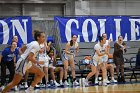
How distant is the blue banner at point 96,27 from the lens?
1769 centimetres

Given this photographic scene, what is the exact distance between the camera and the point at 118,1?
21.5m

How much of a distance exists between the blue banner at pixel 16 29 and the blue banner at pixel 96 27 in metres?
1.40

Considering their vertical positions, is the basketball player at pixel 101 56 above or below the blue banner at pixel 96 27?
below

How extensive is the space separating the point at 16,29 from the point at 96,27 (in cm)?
379

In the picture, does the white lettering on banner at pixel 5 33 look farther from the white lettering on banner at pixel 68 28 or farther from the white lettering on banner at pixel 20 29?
the white lettering on banner at pixel 68 28

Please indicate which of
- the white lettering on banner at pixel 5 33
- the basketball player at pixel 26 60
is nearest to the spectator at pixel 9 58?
the white lettering on banner at pixel 5 33

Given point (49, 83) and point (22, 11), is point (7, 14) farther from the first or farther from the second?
point (49, 83)

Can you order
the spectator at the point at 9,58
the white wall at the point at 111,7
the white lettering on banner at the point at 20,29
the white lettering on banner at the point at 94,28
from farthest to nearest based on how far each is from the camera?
the white wall at the point at 111,7 → the white lettering on banner at the point at 94,28 → the white lettering on banner at the point at 20,29 → the spectator at the point at 9,58

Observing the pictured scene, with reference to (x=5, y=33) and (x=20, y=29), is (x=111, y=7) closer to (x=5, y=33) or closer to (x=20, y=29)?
(x=20, y=29)

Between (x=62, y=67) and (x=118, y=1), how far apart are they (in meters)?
7.32

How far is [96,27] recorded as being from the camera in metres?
18.2

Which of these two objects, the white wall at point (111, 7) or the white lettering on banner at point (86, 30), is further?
the white wall at point (111, 7)

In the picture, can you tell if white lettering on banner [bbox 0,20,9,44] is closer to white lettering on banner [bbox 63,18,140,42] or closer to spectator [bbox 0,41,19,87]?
spectator [bbox 0,41,19,87]

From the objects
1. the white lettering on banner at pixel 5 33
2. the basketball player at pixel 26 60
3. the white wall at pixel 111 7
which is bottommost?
the basketball player at pixel 26 60
